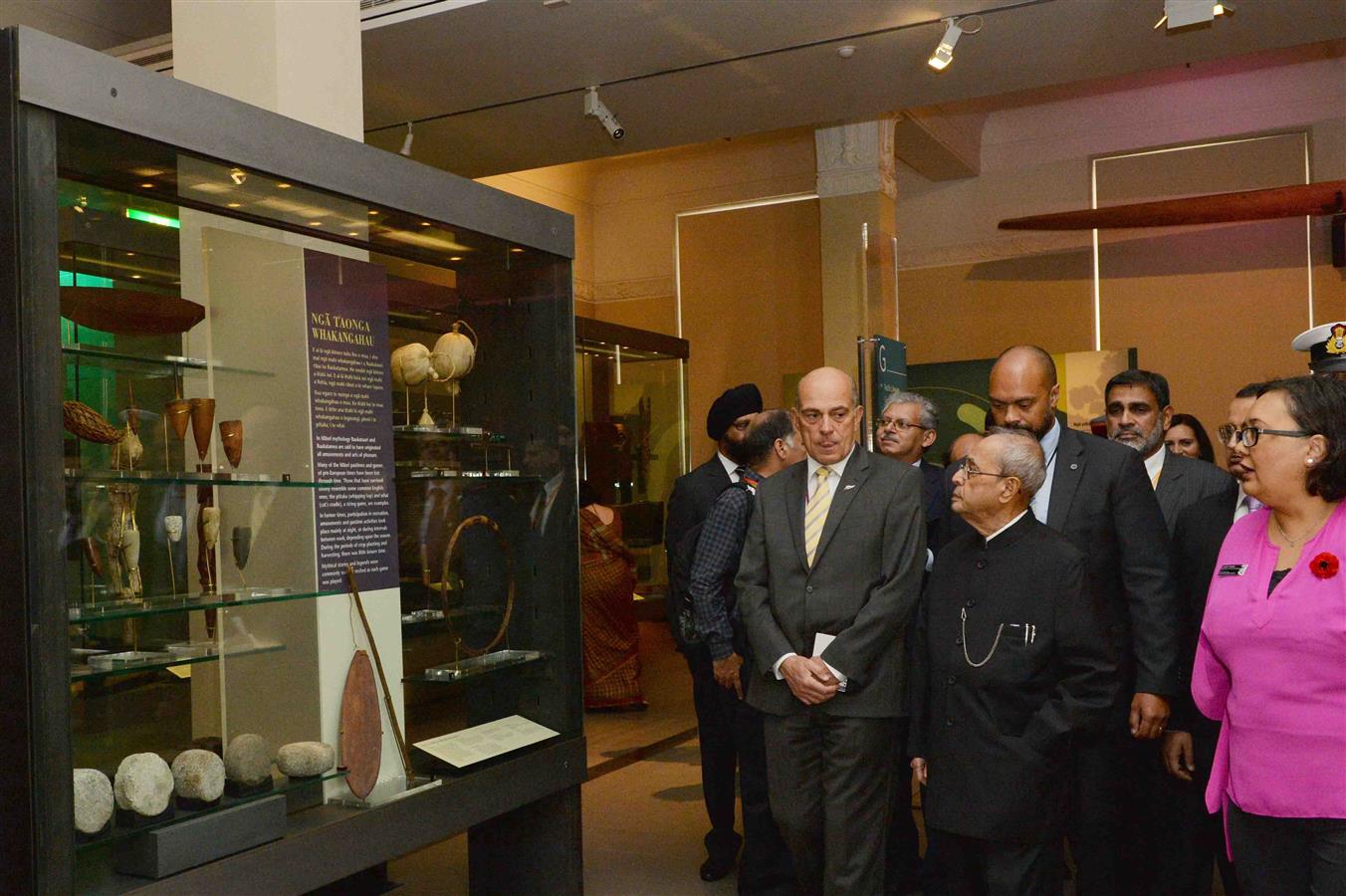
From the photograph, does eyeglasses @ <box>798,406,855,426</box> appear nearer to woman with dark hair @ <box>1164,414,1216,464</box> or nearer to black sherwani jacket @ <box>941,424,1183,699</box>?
black sherwani jacket @ <box>941,424,1183,699</box>

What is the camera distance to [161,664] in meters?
2.38

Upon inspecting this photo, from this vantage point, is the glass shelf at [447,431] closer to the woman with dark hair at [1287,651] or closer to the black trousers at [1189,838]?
the woman with dark hair at [1287,651]

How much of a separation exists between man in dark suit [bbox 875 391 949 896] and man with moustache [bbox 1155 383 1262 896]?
78cm

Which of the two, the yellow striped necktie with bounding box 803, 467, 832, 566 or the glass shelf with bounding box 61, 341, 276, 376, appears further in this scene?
the yellow striped necktie with bounding box 803, 467, 832, 566

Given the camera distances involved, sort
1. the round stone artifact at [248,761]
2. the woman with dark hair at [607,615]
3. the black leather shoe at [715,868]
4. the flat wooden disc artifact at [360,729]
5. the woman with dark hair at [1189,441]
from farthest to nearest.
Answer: the woman with dark hair at [607,615]
the woman with dark hair at [1189,441]
the black leather shoe at [715,868]
the flat wooden disc artifact at [360,729]
the round stone artifact at [248,761]

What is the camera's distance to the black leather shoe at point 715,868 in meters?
4.20

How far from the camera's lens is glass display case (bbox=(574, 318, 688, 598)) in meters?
8.83

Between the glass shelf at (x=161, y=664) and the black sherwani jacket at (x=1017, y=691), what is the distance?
1.63 metres

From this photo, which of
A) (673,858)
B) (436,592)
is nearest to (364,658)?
(436,592)

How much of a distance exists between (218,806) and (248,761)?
0.13 m

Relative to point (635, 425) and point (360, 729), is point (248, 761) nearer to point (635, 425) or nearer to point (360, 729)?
point (360, 729)

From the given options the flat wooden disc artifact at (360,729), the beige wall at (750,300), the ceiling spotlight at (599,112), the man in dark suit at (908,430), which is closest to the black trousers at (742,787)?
the man in dark suit at (908,430)

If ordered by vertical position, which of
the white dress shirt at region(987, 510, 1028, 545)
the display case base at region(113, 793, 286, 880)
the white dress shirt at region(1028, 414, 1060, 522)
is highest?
the white dress shirt at region(1028, 414, 1060, 522)

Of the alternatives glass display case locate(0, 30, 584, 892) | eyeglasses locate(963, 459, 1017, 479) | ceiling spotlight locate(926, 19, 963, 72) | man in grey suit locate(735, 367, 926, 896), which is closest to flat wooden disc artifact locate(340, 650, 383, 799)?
glass display case locate(0, 30, 584, 892)
